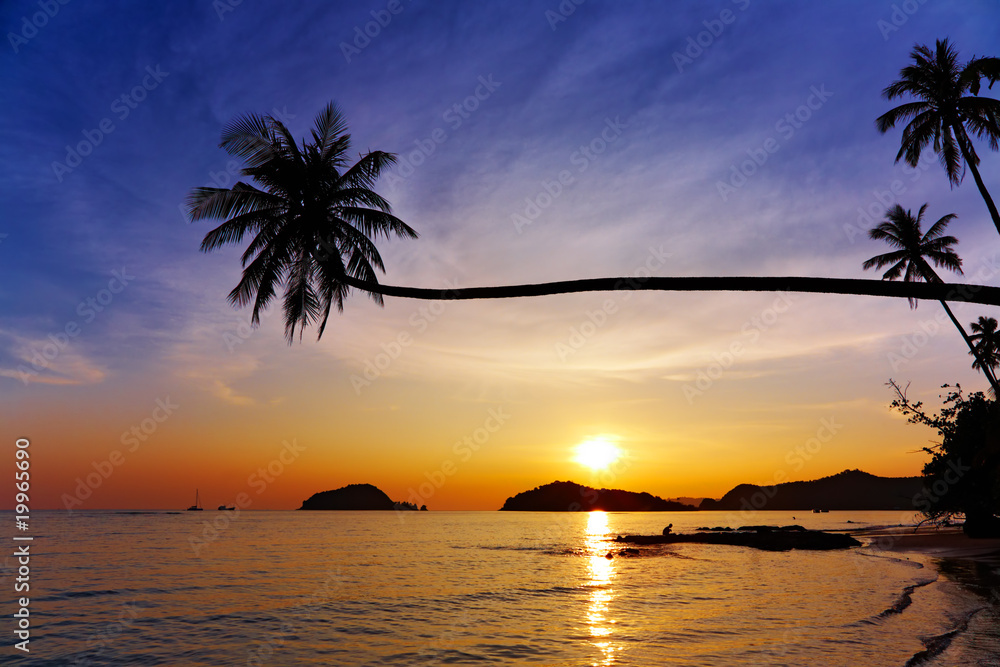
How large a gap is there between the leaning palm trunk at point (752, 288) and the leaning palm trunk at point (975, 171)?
1157 cm

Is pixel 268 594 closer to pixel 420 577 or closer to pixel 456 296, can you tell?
pixel 420 577

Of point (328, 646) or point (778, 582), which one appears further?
point (778, 582)

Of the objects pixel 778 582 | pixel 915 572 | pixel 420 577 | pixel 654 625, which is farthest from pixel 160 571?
pixel 915 572

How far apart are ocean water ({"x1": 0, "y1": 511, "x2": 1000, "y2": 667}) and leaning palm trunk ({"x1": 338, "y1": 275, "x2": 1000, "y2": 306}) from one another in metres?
10.9

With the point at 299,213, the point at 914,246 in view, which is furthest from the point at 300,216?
the point at 914,246

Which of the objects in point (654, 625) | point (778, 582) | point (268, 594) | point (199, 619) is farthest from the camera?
point (778, 582)

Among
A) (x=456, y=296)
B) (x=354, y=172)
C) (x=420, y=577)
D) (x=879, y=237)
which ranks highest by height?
(x=879, y=237)

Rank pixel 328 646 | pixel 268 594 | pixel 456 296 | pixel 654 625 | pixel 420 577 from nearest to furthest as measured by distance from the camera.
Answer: pixel 456 296 → pixel 328 646 → pixel 654 625 → pixel 268 594 → pixel 420 577

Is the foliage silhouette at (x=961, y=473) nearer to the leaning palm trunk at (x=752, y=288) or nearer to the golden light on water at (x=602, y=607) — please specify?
the golden light on water at (x=602, y=607)

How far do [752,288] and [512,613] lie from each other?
62.6 feet

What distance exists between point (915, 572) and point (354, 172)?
33.6 m

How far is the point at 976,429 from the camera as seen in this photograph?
113ft

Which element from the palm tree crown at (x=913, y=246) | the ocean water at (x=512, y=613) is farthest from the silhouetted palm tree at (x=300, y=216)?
the palm tree crown at (x=913, y=246)

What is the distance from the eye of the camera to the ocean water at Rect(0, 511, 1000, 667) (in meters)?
15.2
